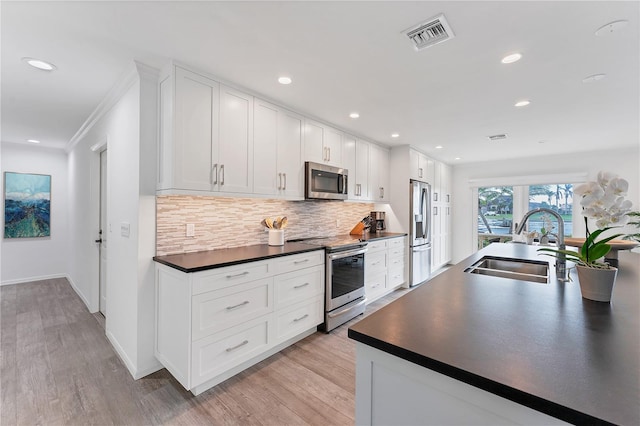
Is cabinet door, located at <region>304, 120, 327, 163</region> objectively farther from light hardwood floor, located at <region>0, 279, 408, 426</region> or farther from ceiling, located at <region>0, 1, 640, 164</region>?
light hardwood floor, located at <region>0, 279, 408, 426</region>

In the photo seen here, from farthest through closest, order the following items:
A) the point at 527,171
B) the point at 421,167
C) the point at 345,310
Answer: the point at 527,171 < the point at 421,167 < the point at 345,310

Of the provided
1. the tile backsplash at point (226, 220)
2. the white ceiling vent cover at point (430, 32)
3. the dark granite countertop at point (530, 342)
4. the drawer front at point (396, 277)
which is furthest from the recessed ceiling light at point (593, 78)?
the drawer front at point (396, 277)

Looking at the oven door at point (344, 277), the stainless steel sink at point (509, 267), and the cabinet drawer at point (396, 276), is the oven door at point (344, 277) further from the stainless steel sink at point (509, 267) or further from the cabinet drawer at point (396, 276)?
the stainless steel sink at point (509, 267)

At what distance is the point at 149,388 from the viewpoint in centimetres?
203

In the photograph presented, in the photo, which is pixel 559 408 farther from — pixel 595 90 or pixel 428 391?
pixel 595 90

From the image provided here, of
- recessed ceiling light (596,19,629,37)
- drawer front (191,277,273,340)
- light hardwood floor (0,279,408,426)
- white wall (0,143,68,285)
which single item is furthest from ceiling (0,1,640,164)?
light hardwood floor (0,279,408,426)

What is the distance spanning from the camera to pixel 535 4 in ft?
4.87

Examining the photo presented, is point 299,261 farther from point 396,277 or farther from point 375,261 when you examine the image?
point 396,277

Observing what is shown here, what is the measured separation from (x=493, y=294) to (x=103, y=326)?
151 inches

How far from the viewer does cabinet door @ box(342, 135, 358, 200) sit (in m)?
3.87

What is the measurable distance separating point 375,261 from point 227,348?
2361 mm

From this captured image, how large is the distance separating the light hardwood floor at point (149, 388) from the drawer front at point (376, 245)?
4.22ft

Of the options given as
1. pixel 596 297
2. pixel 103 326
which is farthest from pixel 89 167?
pixel 596 297

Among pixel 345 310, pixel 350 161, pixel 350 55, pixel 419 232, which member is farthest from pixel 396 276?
pixel 350 55
